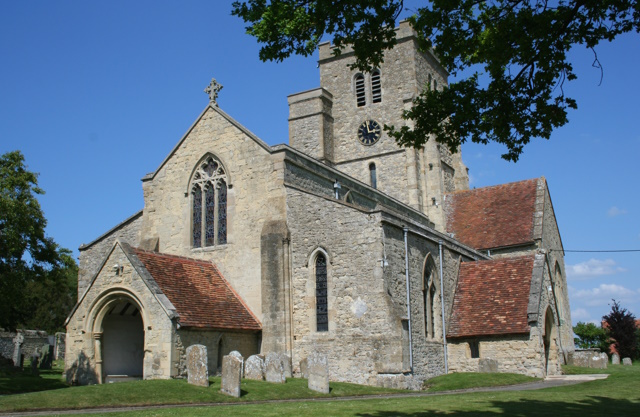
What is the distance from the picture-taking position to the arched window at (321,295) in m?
23.9

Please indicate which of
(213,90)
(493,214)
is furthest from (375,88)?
(213,90)

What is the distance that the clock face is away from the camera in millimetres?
43562

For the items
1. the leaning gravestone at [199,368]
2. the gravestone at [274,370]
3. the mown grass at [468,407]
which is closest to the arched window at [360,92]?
the gravestone at [274,370]

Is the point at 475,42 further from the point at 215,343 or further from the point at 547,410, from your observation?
the point at 215,343

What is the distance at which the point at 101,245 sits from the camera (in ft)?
101

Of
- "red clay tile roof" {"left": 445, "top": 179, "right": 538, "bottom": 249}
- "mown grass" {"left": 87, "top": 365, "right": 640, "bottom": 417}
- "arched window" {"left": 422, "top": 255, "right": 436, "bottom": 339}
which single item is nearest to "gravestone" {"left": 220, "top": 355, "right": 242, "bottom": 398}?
"mown grass" {"left": 87, "top": 365, "right": 640, "bottom": 417}

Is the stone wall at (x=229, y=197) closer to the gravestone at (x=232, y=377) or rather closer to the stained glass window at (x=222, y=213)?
the stained glass window at (x=222, y=213)

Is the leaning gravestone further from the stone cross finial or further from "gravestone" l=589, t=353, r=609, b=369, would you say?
"gravestone" l=589, t=353, r=609, b=369

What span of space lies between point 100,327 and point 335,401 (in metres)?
9.66

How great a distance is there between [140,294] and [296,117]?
2611cm

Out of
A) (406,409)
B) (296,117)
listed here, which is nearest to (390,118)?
→ (296,117)

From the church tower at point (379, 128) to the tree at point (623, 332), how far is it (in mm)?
14231

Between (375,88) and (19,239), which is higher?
(375,88)

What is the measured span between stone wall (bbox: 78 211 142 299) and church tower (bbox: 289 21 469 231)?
16644mm
